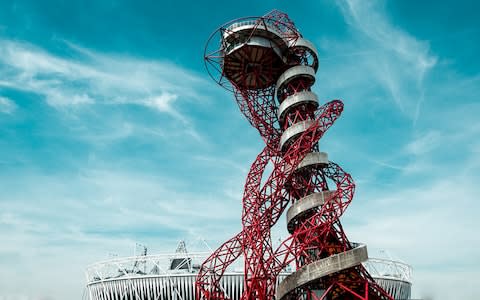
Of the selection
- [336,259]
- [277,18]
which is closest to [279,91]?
[277,18]

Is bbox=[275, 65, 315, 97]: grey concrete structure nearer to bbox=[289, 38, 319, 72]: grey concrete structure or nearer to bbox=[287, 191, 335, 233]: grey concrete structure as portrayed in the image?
bbox=[289, 38, 319, 72]: grey concrete structure

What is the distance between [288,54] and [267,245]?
2488 centimetres

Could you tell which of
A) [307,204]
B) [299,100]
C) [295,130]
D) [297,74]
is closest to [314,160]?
[295,130]

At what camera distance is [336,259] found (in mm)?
28781

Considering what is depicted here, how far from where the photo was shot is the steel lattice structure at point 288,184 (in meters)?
31.9

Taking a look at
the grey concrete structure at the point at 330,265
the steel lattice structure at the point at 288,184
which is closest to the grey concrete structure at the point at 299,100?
the steel lattice structure at the point at 288,184

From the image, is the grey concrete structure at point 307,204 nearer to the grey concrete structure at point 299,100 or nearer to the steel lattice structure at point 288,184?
the steel lattice structure at point 288,184

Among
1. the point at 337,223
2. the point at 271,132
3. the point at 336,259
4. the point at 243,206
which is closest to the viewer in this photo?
the point at 336,259

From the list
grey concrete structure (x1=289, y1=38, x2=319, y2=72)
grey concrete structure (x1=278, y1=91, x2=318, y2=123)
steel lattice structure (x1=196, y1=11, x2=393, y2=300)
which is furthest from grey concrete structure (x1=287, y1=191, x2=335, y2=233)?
grey concrete structure (x1=289, y1=38, x2=319, y2=72)

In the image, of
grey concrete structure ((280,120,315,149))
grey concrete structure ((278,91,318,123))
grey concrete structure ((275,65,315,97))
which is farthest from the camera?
grey concrete structure ((275,65,315,97))

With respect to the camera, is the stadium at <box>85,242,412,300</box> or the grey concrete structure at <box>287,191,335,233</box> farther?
the stadium at <box>85,242,412,300</box>

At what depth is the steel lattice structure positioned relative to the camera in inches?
1257

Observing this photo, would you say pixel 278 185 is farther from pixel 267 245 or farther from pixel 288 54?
pixel 288 54

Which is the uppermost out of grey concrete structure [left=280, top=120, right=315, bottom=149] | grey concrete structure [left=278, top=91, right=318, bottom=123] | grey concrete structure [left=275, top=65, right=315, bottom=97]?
grey concrete structure [left=275, top=65, right=315, bottom=97]
